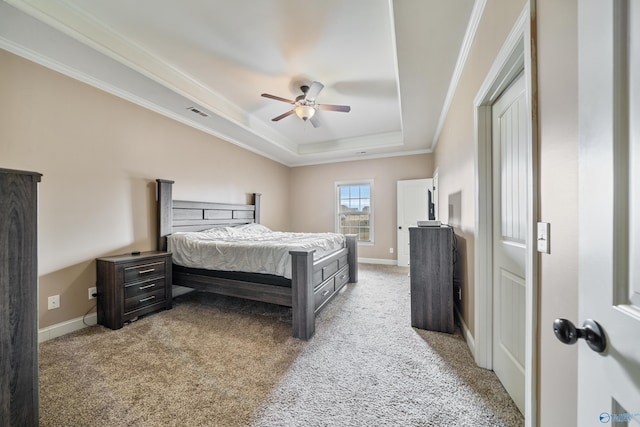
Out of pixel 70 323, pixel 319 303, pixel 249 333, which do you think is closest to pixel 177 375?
pixel 249 333

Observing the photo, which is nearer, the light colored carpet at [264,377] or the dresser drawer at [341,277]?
the light colored carpet at [264,377]

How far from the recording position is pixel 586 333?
53 centimetres

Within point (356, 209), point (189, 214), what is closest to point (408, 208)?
point (356, 209)

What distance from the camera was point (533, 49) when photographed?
3.21ft

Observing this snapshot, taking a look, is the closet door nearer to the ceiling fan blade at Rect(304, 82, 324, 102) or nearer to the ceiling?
the ceiling

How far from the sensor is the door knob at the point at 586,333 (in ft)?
1.63

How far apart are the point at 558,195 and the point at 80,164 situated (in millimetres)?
3698

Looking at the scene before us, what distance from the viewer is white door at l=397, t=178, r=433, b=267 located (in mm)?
5016

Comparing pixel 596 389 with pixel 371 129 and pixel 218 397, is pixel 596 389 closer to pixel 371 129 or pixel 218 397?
pixel 218 397

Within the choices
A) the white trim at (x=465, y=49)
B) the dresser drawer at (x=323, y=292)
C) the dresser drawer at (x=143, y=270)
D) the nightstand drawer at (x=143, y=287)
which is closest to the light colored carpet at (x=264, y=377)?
the dresser drawer at (x=323, y=292)

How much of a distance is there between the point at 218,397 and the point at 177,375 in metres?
0.43

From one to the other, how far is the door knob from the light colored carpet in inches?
44.3
